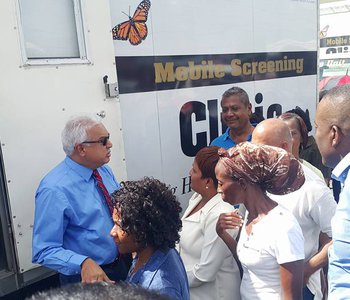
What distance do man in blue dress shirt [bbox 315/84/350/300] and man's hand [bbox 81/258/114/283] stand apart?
951 millimetres

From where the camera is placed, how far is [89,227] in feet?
6.79

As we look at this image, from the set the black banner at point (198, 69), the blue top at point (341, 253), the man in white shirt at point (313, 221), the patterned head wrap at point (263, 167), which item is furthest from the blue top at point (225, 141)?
the blue top at point (341, 253)

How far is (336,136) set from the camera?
169 centimetres

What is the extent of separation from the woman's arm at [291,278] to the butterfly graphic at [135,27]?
67.3 inches

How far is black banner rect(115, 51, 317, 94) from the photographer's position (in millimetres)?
2793

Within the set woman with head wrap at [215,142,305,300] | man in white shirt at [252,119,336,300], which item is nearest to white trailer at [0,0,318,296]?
woman with head wrap at [215,142,305,300]

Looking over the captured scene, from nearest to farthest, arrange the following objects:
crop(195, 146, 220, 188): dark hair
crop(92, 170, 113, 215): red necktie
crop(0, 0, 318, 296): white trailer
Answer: crop(0, 0, 318, 296): white trailer → crop(92, 170, 113, 215): red necktie → crop(195, 146, 220, 188): dark hair

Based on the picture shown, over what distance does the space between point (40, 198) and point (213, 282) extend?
934 millimetres

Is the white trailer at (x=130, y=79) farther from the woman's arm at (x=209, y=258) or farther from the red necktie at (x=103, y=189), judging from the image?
the woman's arm at (x=209, y=258)

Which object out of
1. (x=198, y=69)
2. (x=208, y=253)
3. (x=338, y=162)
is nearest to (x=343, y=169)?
(x=338, y=162)

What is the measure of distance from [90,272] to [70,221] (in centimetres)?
27

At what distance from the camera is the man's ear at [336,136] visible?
1679 millimetres

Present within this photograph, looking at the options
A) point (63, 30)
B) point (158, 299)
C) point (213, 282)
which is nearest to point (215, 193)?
point (213, 282)

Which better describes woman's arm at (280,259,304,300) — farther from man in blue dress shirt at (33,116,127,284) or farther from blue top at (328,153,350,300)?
man in blue dress shirt at (33,116,127,284)
